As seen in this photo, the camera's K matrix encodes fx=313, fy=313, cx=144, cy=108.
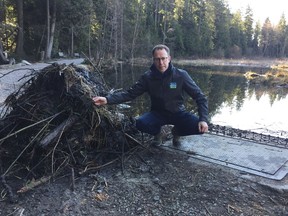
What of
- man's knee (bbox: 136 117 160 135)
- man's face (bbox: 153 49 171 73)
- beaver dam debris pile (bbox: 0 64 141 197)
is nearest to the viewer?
beaver dam debris pile (bbox: 0 64 141 197)

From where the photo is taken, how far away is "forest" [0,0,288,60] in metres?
26.7

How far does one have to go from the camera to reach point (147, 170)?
4.01 metres

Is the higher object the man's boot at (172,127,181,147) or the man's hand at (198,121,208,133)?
the man's hand at (198,121,208,133)

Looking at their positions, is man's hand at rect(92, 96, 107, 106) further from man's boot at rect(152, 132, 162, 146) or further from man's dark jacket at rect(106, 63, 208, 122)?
man's boot at rect(152, 132, 162, 146)

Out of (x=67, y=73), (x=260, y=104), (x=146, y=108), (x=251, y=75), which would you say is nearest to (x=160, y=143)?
(x=67, y=73)

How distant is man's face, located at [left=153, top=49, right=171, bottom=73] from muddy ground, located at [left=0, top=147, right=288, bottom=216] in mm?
1304

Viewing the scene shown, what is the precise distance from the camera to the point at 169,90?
14.0 ft

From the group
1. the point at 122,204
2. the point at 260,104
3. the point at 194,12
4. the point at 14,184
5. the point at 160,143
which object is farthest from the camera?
the point at 194,12

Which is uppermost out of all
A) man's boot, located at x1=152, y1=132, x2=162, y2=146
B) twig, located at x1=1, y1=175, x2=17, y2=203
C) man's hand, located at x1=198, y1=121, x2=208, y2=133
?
man's hand, located at x1=198, y1=121, x2=208, y2=133

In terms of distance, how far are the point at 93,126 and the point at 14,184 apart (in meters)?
1.22

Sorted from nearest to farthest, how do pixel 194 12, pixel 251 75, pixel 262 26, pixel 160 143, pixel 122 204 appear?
pixel 122 204
pixel 160 143
pixel 251 75
pixel 194 12
pixel 262 26

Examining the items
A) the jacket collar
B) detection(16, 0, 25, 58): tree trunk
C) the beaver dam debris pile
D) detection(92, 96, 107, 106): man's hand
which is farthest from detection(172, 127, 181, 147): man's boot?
detection(16, 0, 25, 58): tree trunk

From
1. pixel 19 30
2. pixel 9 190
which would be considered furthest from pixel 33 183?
pixel 19 30

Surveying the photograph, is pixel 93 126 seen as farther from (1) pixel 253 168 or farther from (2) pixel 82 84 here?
(1) pixel 253 168
